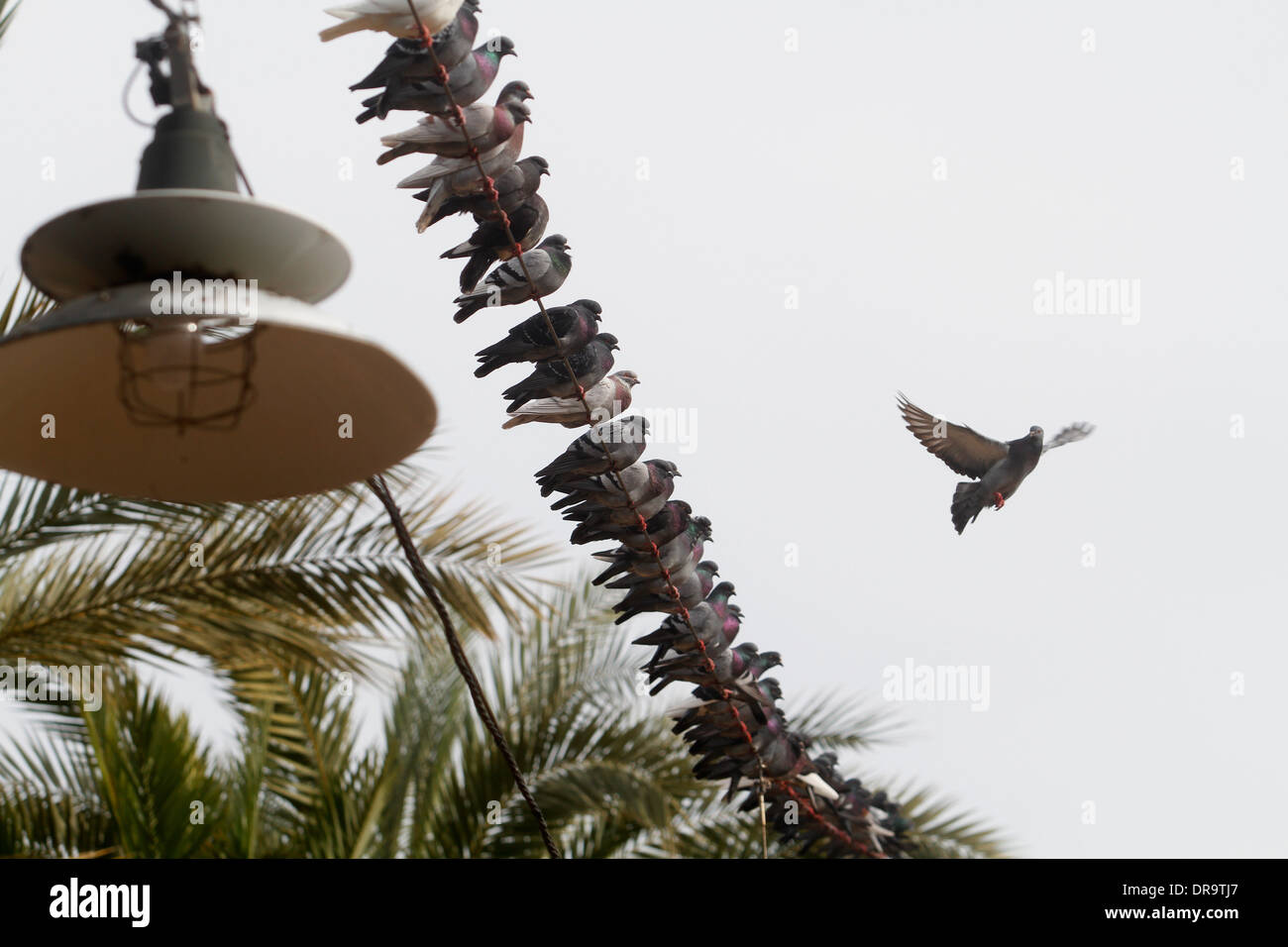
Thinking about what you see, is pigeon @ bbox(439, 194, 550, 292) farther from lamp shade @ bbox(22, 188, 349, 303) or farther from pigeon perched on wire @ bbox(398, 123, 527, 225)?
lamp shade @ bbox(22, 188, 349, 303)

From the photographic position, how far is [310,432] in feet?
7.00

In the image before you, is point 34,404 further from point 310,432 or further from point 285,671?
point 285,671

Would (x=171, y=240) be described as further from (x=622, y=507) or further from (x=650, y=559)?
(x=650, y=559)

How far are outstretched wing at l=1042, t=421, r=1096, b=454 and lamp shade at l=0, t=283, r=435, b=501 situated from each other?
2.20 metres

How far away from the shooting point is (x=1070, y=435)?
12.4 ft

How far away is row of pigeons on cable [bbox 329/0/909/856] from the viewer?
277 cm

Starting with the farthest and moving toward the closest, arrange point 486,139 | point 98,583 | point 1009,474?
1. point 98,583
2. point 1009,474
3. point 486,139

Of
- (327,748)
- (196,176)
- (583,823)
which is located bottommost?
(583,823)

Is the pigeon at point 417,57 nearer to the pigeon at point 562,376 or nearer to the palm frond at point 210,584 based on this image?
the pigeon at point 562,376

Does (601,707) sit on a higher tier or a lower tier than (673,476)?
lower

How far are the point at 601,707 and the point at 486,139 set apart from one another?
21.4ft

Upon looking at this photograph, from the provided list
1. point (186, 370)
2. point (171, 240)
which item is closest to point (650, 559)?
point (186, 370)

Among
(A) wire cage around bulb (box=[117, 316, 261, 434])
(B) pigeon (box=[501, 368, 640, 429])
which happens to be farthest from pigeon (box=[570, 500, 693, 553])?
(A) wire cage around bulb (box=[117, 316, 261, 434])
